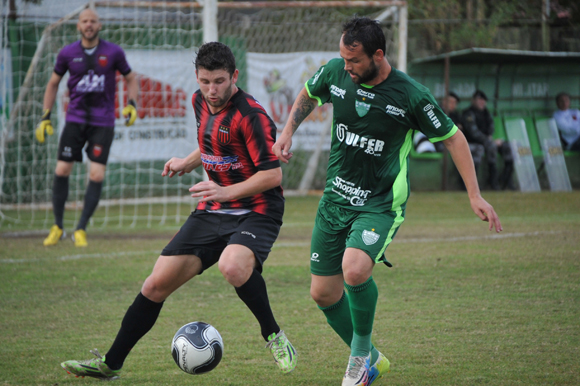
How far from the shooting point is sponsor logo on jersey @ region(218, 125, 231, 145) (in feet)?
12.8

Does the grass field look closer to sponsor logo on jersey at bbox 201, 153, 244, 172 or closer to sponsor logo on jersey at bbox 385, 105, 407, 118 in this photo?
sponsor logo on jersey at bbox 201, 153, 244, 172

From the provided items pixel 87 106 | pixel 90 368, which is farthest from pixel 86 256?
pixel 90 368

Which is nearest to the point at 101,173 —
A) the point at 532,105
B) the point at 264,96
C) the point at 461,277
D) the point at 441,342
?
the point at 461,277

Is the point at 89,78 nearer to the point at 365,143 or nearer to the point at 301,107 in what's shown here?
the point at 301,107

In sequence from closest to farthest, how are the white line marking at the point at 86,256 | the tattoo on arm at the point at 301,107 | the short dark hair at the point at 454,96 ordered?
1. the tattoo on arm at the point at 301,107
2. the white line marking at the point at 86,256
3. the short dark hair at the point at 454,96

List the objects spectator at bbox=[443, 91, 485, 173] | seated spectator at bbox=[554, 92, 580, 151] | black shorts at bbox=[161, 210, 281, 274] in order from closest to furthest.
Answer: black shorts at bbox=[161, 210, 281, 274], spectator at bbox=[443, 91, 485, 173], seated spectator at bbox=[554, 92, 580, 151]

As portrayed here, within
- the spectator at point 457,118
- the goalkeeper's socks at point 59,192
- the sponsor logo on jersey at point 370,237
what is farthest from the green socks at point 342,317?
the spectator at point 457,118

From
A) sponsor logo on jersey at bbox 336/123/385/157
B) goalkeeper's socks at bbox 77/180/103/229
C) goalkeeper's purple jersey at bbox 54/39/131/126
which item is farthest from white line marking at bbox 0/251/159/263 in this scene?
sponsor logo on jersey at bbox 336/123/385/157

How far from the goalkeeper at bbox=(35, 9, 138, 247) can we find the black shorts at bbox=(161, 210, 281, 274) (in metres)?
4.25

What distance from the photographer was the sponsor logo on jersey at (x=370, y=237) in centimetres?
367

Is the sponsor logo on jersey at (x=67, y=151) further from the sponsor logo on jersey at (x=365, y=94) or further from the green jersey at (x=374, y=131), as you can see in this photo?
the sponsor logo on jersey at (x=365, y=94)

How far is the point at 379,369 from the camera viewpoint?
12.5 feet

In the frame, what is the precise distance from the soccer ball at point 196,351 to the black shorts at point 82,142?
4509 mm

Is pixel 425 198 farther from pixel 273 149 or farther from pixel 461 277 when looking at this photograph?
pixel 273 149
